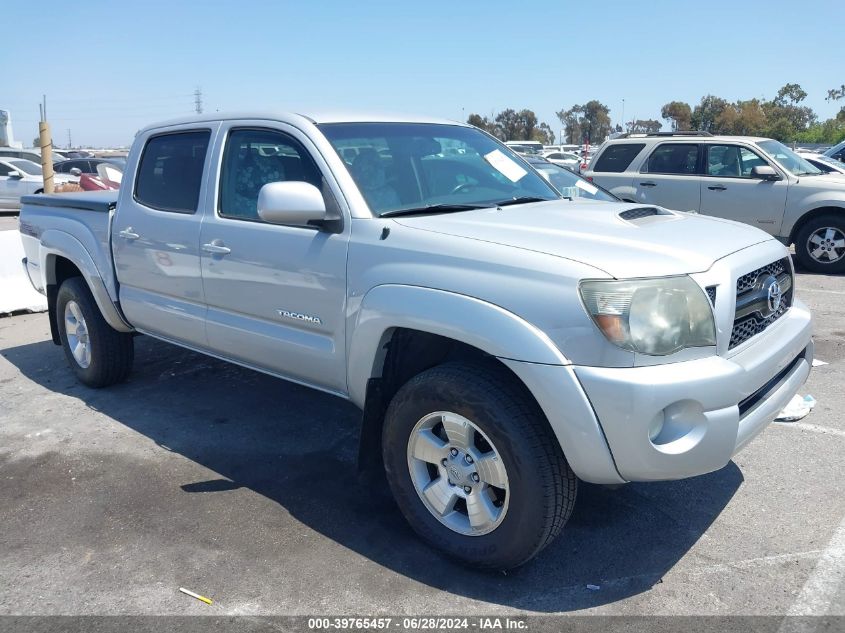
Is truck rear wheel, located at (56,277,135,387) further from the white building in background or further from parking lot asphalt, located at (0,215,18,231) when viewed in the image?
the white building in background

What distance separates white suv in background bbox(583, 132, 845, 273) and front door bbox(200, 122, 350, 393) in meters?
7.79

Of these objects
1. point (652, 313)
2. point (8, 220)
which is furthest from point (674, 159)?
point (8, 220)

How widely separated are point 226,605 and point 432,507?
91 cm

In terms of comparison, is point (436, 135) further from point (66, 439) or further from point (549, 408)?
point (66, 439)

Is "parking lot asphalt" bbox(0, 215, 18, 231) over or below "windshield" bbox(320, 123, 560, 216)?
below

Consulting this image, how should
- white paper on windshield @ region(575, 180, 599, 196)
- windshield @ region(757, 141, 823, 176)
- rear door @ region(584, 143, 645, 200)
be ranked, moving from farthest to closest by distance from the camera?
rear door @ region(584, 143, 645, 200) < windshield @ region(757, 141, 823, 176) < white paper on windshield @ region(575, 180, 599, 196)

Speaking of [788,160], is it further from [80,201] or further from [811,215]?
[80,201]

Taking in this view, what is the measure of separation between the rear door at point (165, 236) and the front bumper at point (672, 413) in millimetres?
2544

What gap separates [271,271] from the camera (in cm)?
372

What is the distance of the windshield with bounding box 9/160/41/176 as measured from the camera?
19219 mm

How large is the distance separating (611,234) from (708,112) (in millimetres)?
64528

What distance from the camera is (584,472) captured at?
271 centimetres

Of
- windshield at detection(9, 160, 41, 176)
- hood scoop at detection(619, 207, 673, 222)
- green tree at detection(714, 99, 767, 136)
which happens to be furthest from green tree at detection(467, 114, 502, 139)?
hood scoop at detection(619, 207, 673, 222)

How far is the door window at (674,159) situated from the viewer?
10.5 m
